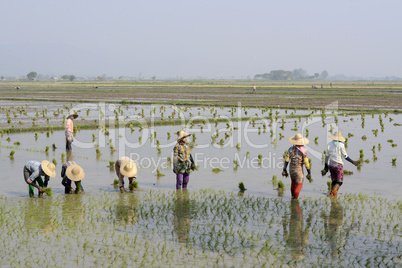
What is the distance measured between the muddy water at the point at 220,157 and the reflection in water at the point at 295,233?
1403mm

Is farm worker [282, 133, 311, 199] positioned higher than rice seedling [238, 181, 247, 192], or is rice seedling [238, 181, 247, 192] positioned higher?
farm worker [282, 133, 311, 199]

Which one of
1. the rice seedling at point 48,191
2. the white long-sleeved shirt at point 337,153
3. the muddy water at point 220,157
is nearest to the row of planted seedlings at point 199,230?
the rice seedling at point 48,191

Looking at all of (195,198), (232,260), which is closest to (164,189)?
(195,198)

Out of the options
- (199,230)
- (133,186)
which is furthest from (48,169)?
(199,230)

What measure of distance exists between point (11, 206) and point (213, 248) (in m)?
4.04

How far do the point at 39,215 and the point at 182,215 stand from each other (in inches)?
91.7

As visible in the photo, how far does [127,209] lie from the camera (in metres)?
8.46

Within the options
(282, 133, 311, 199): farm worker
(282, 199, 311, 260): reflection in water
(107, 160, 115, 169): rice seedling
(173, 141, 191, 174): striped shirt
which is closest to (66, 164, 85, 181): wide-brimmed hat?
(173, 141, 191, 174): striped shirt

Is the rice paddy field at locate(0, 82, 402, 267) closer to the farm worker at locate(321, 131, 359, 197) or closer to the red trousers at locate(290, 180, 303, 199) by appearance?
the red trousers at locate(290, 180, 303, 199)

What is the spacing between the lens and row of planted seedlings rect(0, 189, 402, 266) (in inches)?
242

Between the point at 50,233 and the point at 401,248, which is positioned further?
the point at 50,233

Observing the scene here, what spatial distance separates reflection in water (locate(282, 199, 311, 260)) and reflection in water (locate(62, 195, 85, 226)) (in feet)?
10.4

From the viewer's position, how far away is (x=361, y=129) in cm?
2112

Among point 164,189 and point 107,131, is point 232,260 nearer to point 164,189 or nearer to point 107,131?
point 164,189
